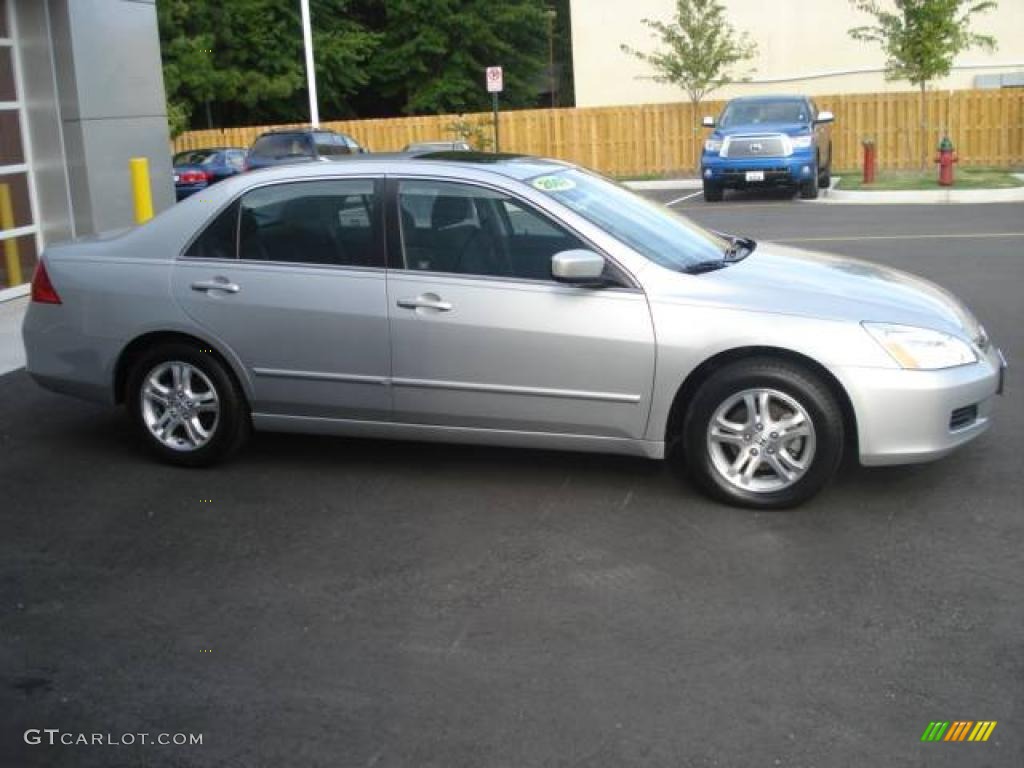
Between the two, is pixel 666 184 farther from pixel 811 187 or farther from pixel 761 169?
pixel 811 187

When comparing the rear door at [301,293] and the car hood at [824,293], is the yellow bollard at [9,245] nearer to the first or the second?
the rear door at [301,293]

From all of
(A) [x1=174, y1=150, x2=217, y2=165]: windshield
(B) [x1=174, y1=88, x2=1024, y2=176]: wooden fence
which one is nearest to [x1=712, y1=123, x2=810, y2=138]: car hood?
(B) [x1=174, y1=88, x2=1024, y2=176]: wooden fence

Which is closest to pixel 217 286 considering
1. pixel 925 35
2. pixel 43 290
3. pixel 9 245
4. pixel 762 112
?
pixel 43 290

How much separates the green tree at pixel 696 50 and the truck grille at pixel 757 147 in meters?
9.40

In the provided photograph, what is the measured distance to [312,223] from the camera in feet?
20.4

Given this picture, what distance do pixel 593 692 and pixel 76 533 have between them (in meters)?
2.75

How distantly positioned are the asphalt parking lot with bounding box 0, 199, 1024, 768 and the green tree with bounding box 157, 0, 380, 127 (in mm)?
34190

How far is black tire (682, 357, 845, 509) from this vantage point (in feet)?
17.8

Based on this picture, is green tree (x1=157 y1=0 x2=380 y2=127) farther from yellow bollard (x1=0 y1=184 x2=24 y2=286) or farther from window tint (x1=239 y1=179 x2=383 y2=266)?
window tint (x1=239 y1=179 x2=383 y2=266)

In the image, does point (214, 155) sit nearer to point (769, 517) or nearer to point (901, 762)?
point (769, 517)

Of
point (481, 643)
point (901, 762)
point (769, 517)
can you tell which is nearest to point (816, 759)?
point (901, 762)

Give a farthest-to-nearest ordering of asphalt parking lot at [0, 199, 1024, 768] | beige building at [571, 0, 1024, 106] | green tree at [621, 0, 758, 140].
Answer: beige building at [571, 0, 1024, 106] < green tree at [621, 0, 758, 140] < asphalt parking lot at [0, 199, 1024, 768]

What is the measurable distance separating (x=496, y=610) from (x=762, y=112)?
2089cm

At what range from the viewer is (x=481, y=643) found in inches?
171
